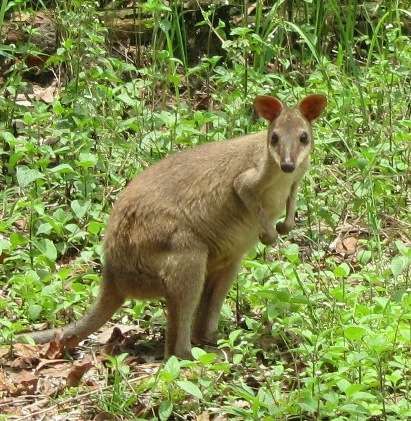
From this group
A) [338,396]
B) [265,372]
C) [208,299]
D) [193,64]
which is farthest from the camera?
[193,64]

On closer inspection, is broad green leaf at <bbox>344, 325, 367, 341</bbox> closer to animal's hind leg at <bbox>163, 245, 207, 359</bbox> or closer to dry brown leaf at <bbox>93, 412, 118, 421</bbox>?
animal's hind leg at <bbox>163, 245, 207, 359</bbox>

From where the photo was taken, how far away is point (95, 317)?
6.39m

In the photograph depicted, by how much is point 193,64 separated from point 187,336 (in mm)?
4329

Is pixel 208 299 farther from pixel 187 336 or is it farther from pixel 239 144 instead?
pixel 239 144

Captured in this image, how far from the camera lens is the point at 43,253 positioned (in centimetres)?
723

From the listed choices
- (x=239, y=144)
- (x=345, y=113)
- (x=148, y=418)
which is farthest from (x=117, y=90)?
(x=148, y=418)

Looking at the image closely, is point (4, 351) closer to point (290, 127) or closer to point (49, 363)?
point (49, 363)

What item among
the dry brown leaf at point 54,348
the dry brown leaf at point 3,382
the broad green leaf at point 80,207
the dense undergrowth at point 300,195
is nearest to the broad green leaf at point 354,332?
the dense undergrowth at point 300,195

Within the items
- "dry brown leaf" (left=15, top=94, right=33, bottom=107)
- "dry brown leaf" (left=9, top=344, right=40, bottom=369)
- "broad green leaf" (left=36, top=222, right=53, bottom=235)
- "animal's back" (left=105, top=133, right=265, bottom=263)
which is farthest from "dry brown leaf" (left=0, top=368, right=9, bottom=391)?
"dry brown leaf" (left=15, top=94, right=33, bottom=107)

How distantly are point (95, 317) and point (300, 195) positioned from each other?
2053 mm

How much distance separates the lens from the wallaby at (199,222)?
20.3ft

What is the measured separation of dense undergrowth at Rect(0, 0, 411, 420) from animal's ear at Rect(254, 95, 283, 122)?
0.78m

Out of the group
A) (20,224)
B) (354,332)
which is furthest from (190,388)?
(20,224)

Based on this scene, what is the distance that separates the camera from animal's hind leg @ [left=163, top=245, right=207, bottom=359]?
612 cm
